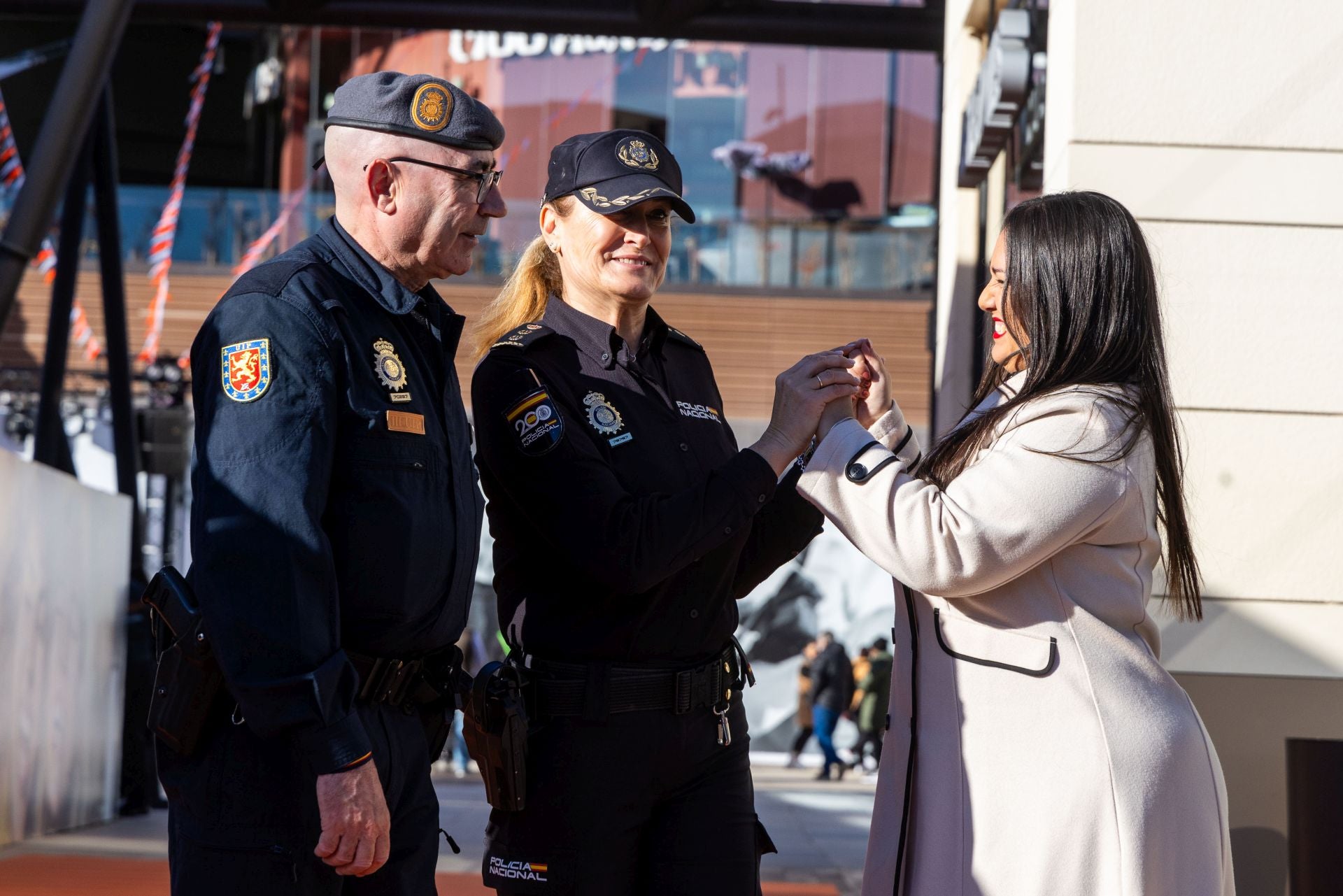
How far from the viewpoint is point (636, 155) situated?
8.52 ft

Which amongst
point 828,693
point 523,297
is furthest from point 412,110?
point 828,693

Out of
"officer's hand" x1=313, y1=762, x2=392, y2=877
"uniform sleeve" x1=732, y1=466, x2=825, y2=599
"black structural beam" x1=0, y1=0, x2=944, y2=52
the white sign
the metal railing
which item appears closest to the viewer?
"officer's hand" x1=313, y1=762, x2=392, y2=877

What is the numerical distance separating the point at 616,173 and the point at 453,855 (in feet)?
18.8

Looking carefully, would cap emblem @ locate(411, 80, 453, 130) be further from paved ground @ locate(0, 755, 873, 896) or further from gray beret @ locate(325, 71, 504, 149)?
paved ground @ locate(0, 755, 873, 896)

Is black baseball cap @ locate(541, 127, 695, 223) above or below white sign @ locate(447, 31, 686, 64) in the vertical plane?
below

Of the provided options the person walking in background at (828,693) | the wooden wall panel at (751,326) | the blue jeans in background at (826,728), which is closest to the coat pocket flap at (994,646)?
the person walking in background at (828,693)

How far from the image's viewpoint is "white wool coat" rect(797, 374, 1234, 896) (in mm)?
2061

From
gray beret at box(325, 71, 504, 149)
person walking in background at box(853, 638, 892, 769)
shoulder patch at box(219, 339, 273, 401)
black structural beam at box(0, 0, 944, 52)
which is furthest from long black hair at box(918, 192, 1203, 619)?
person walking in background at box(853, 638, 892, 769)

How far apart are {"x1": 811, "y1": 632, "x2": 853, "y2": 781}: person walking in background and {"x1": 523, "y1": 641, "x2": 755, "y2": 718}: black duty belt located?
1229cm

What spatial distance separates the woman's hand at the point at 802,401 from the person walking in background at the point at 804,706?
13.2m

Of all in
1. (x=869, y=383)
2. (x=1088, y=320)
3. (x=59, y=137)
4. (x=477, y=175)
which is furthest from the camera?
(x=59, y=137)

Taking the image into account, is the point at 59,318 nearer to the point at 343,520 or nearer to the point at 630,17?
the point at 630,17

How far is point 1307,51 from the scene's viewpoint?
360 centimetres

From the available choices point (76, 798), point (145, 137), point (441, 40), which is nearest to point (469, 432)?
point (76, 798)
